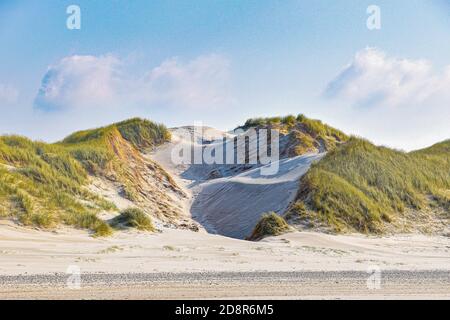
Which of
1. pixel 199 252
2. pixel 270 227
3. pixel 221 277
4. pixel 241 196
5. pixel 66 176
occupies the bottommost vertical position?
pixel 221 277

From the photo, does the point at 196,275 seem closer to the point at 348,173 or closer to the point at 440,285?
the point at 440,285

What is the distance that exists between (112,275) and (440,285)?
4867mm

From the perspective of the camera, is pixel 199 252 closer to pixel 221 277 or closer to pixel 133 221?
pixel 221 277

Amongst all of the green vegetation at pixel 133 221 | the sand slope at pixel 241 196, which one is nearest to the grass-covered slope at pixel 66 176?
the green vegetation at pixel 133 221

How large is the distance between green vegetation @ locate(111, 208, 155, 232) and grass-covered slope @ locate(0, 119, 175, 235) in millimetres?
647

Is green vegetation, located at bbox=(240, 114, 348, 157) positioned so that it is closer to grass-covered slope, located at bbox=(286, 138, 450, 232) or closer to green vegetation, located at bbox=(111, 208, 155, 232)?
grass-covered slope, located at bbox=(286, 138, 450, 232)

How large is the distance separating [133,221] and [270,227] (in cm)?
342

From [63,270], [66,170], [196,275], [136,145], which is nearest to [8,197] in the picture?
[66,170]

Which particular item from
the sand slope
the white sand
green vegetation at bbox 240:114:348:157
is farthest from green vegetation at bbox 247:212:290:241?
green vegetation at bbox 240:114:348:157

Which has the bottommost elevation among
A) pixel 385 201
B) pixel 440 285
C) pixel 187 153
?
pixel 440 285

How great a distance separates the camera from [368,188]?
58.1 ft

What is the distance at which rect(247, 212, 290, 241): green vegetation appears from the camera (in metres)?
14.3

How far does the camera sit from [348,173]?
1850 cm

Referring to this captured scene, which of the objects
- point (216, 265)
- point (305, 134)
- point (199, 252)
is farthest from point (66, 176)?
Answer: point (305, 134)
